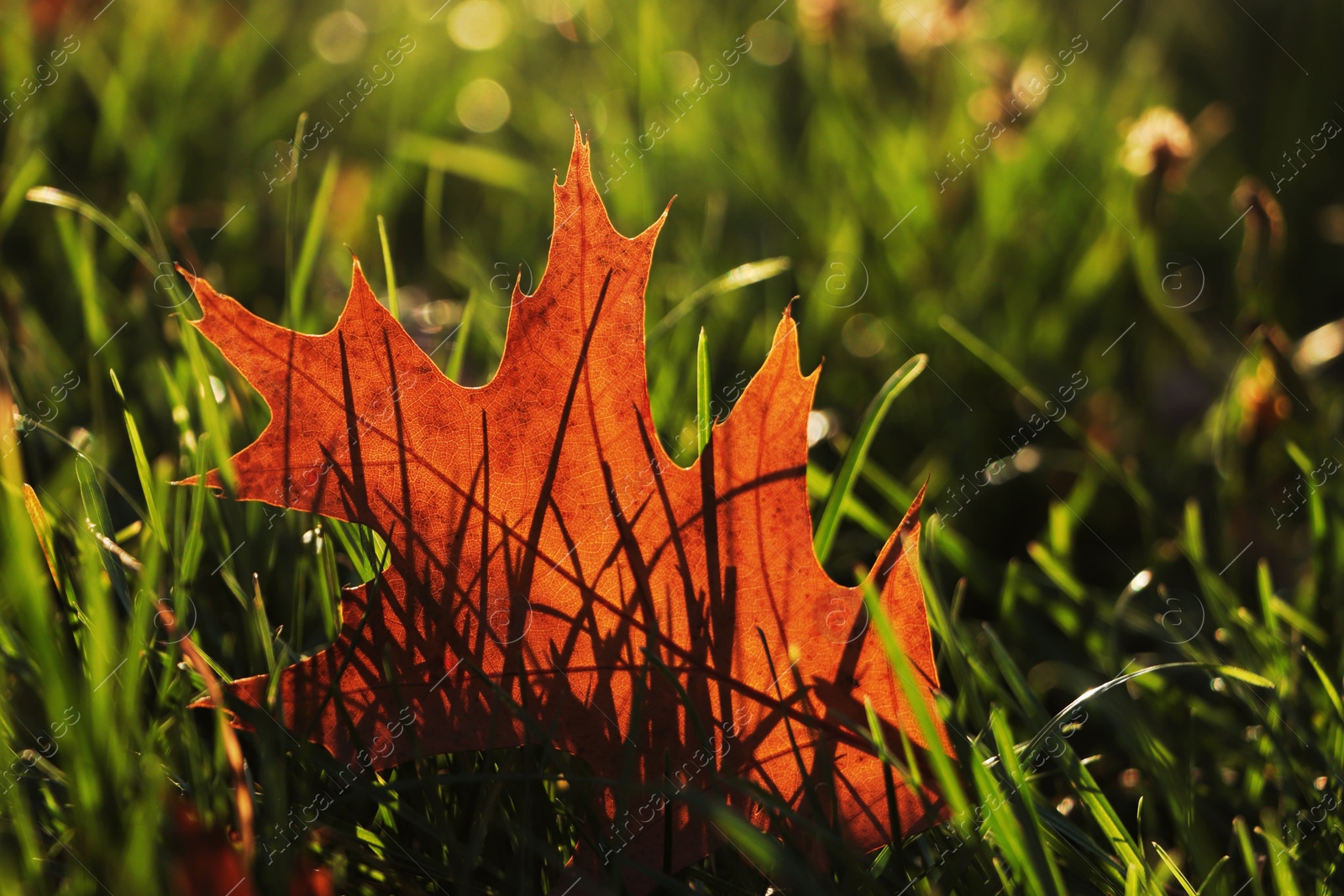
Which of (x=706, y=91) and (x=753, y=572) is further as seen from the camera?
(x=706, y=91)

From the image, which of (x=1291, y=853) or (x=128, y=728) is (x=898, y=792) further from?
(x=128, y=728)

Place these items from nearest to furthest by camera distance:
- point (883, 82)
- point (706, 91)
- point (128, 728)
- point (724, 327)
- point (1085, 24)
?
point (128, 728) < point (724, 327) < point (706, 91) < point (883, 82) < point (1085, 24)

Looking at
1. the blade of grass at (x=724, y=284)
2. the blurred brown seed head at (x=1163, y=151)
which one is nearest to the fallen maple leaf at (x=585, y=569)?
the blade of grass at (x=724, y=284)

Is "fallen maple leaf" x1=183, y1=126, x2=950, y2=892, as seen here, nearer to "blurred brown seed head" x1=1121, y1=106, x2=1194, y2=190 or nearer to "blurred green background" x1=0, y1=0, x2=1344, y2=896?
"blurred green background" x1=0, y1=0, x2=1344, y2=896

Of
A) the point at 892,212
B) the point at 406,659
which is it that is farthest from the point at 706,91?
the point at 406,659

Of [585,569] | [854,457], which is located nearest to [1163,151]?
[854,457]

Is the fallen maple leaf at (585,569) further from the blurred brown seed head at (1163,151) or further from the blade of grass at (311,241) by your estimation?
the blurred brown seed head at (1163,151)

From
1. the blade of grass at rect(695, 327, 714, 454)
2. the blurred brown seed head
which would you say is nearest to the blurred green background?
the blurred brown seed head
